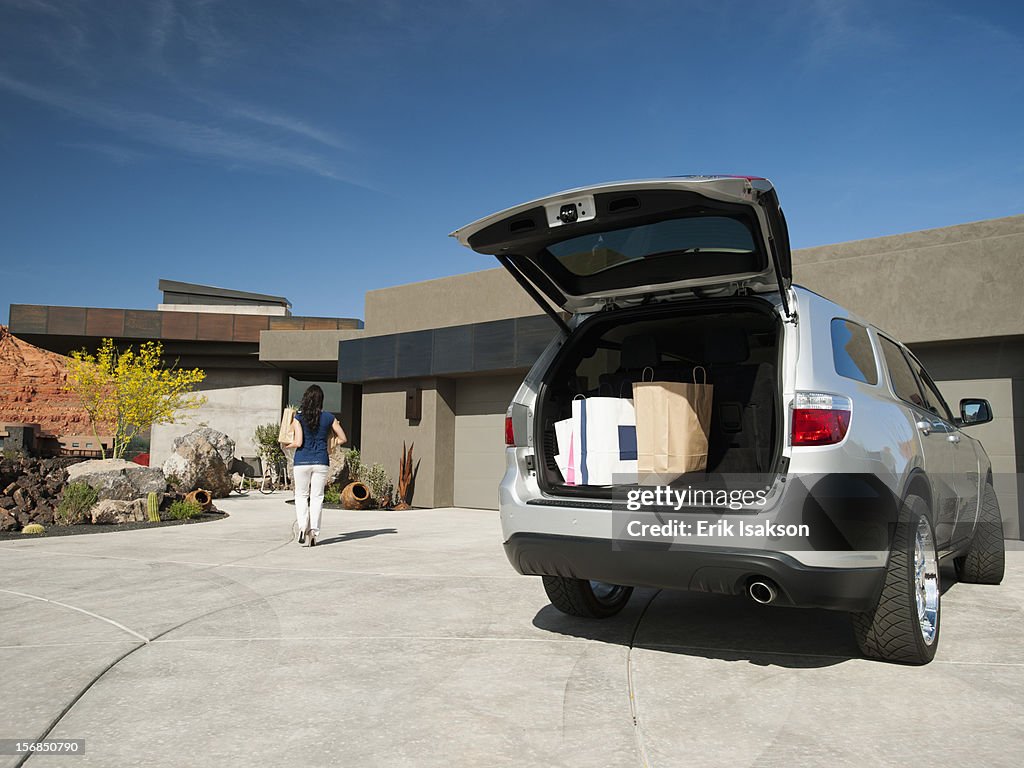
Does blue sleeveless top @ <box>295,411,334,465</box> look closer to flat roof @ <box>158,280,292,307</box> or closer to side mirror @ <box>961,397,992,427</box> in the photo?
side mirror @ <box>961,397,992,427</box>

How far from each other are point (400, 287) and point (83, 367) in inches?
518

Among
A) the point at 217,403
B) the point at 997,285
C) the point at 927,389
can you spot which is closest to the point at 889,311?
the point at 997,285

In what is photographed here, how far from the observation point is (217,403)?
83.8 feet

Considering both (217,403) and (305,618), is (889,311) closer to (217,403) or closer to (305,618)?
(305,618)

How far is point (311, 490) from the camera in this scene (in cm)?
827

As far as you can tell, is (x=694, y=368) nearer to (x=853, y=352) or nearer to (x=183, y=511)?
(x=853, y=352)

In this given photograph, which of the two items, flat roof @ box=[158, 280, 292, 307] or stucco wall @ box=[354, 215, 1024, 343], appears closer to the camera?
stucco wall @ box=[354, 215, 1024, 343]

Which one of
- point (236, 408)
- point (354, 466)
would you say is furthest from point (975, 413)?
point (236, 408)

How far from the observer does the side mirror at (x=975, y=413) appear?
556 cm

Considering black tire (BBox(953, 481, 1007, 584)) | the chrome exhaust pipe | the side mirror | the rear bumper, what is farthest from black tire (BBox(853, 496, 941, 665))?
black tire (BBox(953, 481, 1007, 584))

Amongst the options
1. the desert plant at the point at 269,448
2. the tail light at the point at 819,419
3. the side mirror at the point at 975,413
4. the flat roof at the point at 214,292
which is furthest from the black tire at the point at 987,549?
the flat roof at the point at 214,292

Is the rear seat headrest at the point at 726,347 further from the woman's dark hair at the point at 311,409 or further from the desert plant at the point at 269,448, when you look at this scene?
the desert plant at the point at 269,448

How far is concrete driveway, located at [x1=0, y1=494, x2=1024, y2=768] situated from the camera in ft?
8.77

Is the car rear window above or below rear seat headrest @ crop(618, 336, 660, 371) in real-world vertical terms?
above
